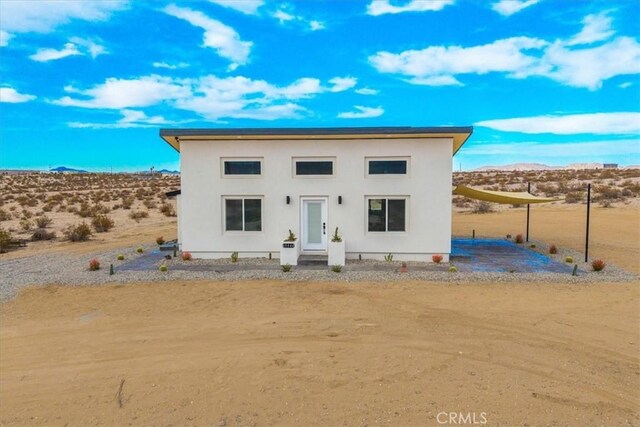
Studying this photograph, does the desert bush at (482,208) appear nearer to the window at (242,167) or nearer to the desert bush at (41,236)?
the window at (242,167)

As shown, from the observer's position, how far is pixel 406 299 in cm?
833

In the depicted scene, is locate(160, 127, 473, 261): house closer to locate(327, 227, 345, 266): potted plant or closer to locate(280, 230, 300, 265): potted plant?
locate(327, 227, 345, 266): potted plant

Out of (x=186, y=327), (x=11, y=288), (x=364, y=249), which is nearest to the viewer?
(x=186, y=327)

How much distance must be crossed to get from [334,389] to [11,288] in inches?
351

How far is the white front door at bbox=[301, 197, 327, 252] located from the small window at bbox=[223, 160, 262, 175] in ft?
5.89

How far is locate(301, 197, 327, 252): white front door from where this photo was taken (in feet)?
40.7

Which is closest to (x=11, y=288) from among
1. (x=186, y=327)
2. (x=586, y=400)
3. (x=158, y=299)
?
(x=158, y=299)

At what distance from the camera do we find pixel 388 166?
12148mm

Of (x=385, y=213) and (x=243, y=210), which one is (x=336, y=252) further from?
(x=243, y=210)

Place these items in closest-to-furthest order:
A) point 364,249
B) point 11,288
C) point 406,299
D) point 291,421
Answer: point 291,421 → point 406,299 → point 11,288 → point 364,249

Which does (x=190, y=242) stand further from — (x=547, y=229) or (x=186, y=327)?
(x=547, y=229)

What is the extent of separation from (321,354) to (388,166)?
25.0 feet
